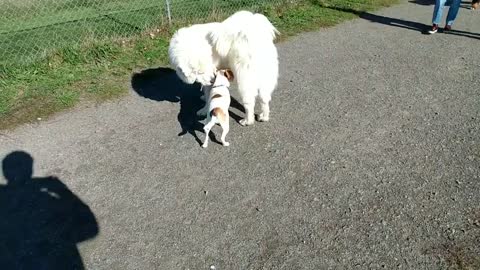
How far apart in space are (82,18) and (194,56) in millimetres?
5800

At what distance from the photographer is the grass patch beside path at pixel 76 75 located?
5438 mm

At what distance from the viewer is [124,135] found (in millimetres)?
4891

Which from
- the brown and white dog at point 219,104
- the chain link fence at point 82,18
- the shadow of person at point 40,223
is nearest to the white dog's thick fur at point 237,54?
the brown and white dog at point 219,104

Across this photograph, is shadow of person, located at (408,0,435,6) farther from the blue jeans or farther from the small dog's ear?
the small dog's ear

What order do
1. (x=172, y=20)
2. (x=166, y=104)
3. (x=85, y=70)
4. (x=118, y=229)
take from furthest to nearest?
(x=172, y=20)
(x=85, y=70)
(x=166, y=104)
(x=118, y=229)

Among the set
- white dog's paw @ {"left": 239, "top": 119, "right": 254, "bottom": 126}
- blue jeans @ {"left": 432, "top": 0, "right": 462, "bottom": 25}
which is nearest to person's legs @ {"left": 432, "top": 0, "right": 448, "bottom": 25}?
blue jeans @ {"left": 432, "top": 0, "right": 462, "bottom": 25}

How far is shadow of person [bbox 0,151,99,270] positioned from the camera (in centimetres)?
→ 327

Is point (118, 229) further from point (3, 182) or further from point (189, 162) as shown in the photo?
point (3, 182)

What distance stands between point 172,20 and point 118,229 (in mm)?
5362

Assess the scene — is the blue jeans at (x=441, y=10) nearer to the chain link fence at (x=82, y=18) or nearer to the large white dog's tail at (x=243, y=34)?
the chain link fence at (x=82, y=18)

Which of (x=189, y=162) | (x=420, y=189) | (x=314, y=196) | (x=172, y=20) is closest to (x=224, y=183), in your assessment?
(x=189, y=162)

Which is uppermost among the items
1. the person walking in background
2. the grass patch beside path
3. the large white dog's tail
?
the large white dog's tail

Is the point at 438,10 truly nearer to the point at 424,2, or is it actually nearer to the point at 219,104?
the point at 424,2

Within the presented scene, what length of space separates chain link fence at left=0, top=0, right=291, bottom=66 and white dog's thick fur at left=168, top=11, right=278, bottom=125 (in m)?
2.98
